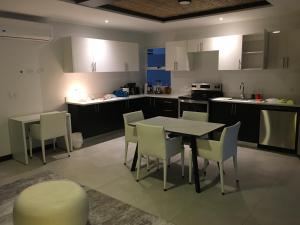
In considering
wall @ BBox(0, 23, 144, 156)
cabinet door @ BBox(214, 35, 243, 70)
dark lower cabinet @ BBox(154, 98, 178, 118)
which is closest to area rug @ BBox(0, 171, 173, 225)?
wall @ BBox(0, 23, 144, 156)

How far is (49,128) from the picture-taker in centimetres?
431

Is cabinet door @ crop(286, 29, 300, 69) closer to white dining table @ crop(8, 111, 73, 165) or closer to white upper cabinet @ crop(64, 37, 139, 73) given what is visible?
white upper cabinet @ crop(64, 37, 139, 73)

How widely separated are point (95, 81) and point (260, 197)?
4336 mm

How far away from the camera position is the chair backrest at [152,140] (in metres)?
3.15

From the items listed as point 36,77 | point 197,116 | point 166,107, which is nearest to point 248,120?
point 197,116

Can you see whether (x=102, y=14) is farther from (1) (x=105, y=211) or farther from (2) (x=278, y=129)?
(2) (x=278, y=129)

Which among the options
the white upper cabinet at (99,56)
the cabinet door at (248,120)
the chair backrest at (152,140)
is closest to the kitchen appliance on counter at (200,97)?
the cabinet door at (248,120)

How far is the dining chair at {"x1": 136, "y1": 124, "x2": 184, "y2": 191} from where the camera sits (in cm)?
316

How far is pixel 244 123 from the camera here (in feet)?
16.2

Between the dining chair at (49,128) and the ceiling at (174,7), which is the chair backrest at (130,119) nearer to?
the dining chair at (49,128)

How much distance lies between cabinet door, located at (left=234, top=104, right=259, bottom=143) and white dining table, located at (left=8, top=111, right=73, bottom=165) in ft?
12.3

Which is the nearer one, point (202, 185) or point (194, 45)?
point (202, 185)

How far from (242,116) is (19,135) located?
4.08 meters

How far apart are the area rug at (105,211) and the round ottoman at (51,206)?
0.30 m
